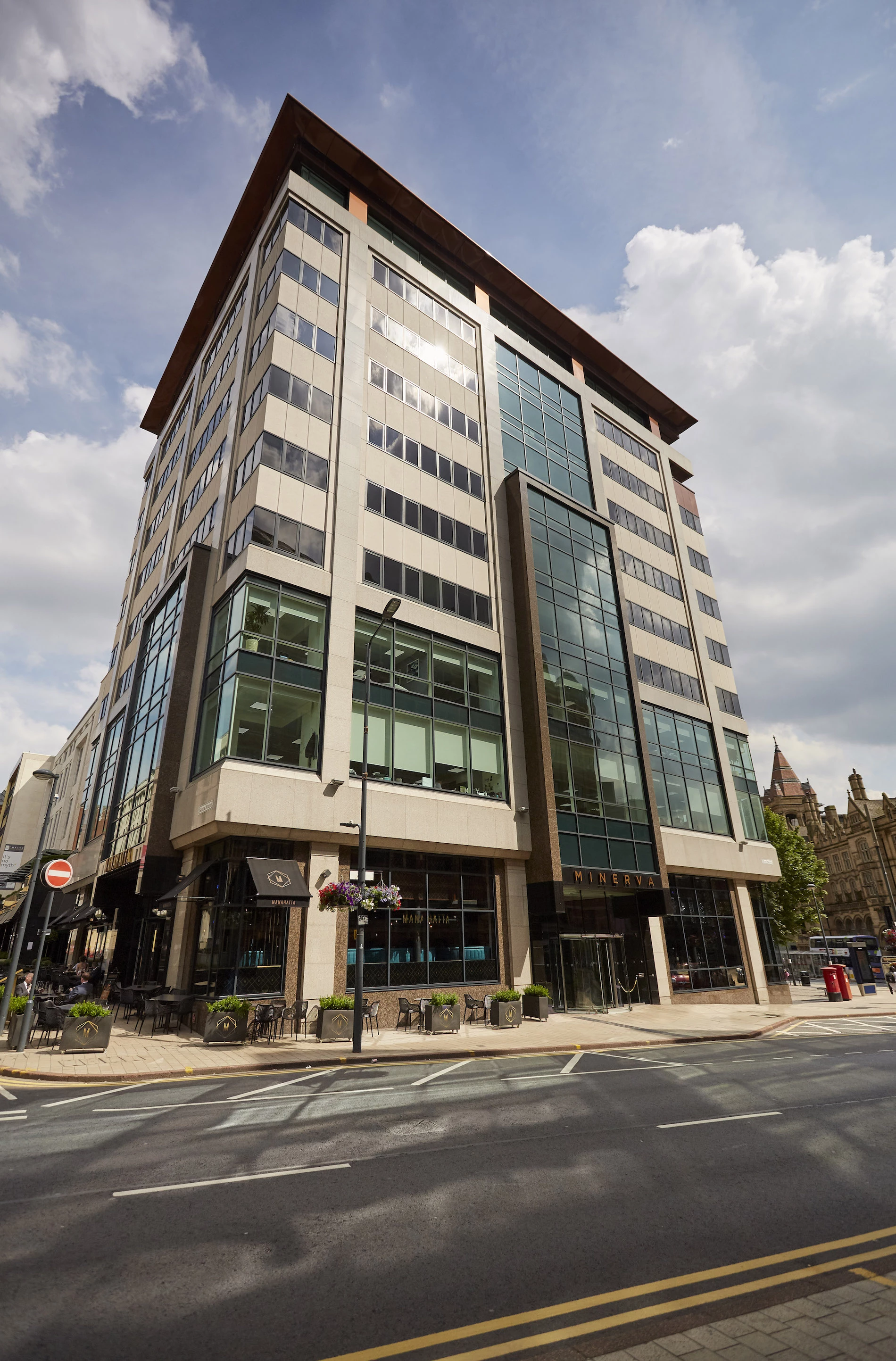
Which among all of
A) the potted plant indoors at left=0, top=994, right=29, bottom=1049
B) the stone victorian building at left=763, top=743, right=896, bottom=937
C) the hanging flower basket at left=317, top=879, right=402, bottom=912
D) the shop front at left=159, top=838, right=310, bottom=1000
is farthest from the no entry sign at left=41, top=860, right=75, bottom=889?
the stone victorian building at left=763, top=743, right=896, bottom=937

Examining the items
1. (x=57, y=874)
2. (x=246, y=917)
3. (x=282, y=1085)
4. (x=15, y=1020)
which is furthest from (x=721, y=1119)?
(x=15, y=1020)

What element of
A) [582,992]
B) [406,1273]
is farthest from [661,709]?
[406,1273]

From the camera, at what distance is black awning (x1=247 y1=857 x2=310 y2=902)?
63.1 feet

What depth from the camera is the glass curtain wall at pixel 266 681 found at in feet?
72.0

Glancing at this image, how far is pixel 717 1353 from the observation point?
4.15 m

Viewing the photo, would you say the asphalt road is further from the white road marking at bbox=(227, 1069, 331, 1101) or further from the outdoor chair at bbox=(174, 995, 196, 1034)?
the outdoor chair at bbox=(174, 995, 196, 1034)

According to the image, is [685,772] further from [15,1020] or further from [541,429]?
[15,1020]

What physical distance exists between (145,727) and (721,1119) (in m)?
28.1

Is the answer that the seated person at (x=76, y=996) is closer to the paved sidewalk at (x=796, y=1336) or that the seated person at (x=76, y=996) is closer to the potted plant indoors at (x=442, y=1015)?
the potted plant indoors at (x=442, y=1015)

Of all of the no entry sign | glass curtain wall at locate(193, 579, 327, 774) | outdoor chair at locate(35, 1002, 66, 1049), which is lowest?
outdoor chair at locate(35, 1002, 66, 1049)

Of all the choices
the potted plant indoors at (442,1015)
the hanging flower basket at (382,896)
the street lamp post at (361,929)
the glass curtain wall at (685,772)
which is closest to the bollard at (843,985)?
the glass curtain wall at (685,772)

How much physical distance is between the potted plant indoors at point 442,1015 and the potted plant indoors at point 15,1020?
10976 mm

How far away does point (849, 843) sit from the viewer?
105m

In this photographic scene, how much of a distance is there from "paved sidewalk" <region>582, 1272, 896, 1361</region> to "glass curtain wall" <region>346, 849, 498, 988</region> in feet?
60.8
